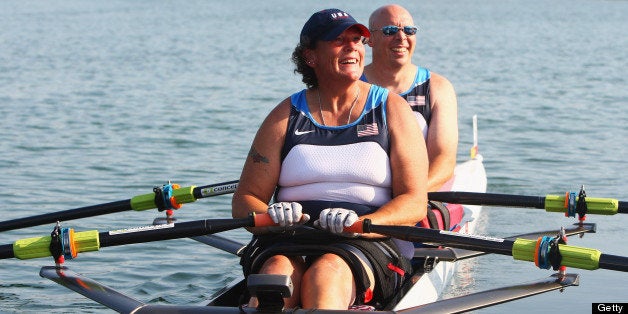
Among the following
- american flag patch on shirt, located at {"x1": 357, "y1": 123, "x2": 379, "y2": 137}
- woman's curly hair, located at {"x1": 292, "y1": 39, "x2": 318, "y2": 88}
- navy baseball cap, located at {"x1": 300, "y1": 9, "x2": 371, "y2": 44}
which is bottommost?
american flag patch on shirt, located at {"x1": 357, "y1": 123, "x2": 379, "y2": 137}

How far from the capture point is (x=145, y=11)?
A: 1879 inches

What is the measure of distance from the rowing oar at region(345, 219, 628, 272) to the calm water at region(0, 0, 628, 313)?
1.89 meters

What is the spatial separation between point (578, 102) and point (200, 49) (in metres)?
12.9

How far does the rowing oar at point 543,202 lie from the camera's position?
6.94m

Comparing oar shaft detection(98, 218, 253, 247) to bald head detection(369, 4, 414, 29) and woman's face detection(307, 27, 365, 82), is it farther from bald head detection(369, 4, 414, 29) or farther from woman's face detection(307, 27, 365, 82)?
bald head detection(369, 4, 414, 29)

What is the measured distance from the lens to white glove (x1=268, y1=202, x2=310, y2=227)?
16.5 ft

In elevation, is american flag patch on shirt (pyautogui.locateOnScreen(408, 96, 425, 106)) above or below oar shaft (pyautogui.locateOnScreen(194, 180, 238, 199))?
above

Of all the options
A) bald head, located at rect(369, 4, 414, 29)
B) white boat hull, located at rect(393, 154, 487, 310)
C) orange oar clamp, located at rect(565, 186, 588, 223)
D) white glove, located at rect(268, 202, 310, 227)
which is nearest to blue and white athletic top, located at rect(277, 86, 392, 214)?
white glove, located at rect(268, 202, 310, 227)

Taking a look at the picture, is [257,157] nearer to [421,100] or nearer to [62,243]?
[62,243]

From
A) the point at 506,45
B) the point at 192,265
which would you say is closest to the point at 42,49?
the point at 506,45

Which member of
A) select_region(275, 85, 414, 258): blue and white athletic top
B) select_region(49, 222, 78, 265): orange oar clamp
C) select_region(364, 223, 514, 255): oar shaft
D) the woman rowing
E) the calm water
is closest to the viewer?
the woman rowing

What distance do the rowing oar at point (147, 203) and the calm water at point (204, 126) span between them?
24.7 inches

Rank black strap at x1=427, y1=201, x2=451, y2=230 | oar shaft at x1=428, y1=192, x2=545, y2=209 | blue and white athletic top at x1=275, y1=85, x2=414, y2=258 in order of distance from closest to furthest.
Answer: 1. blue and white athletic top at x1=275, y1=85, x2=414, y2=258
2. black strap at x1=427, y1=201, x2=451, y2=230
3. oar shaft at x1=428, y1=192, x2=545, y2=209

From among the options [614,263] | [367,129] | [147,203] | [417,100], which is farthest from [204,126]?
[614,263]
